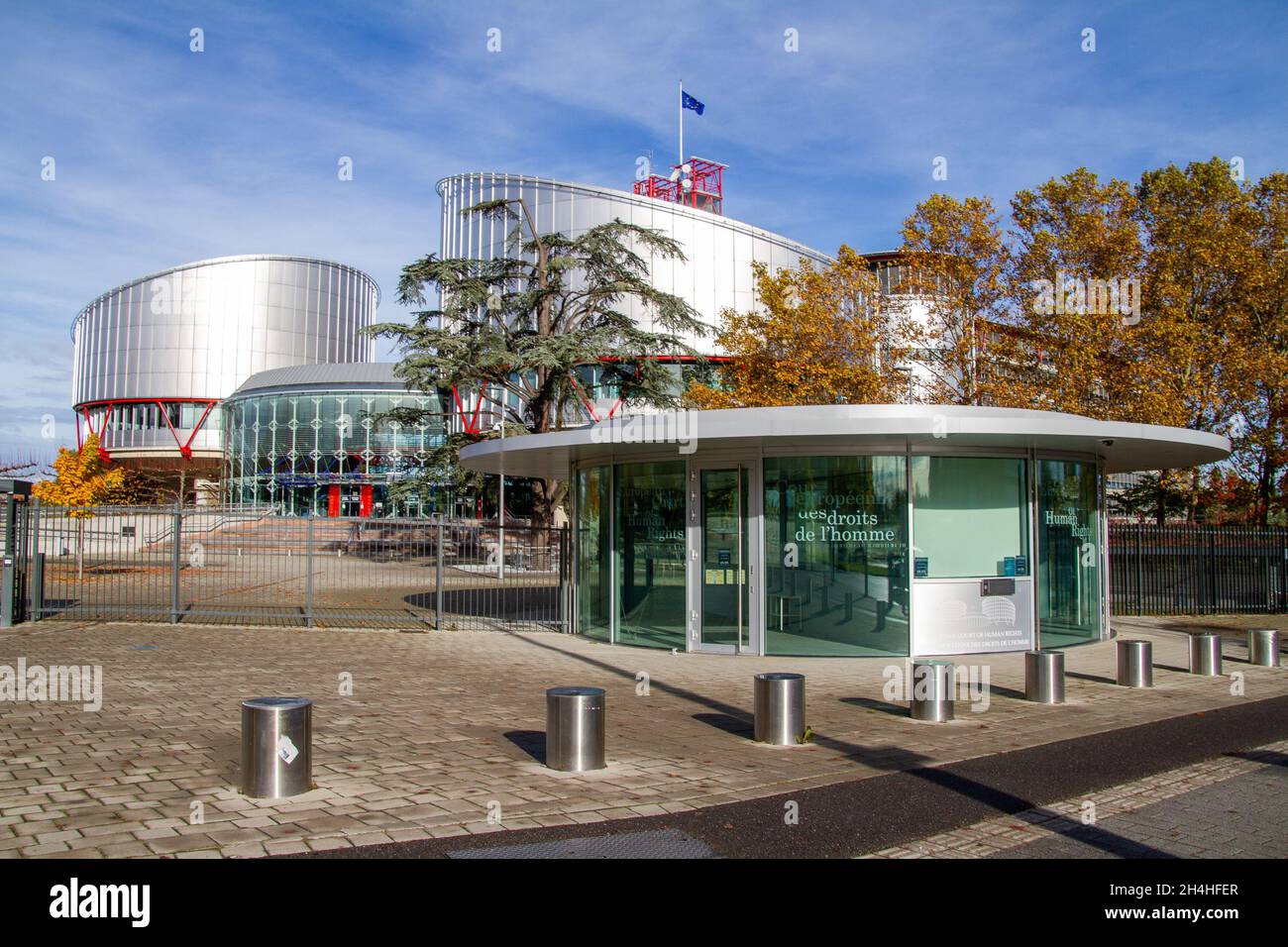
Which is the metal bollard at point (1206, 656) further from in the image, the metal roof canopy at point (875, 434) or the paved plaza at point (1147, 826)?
the paved plaza at point (1147, 826)

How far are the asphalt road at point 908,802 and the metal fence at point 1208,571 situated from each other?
15055 mm

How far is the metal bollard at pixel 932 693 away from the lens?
373 inches

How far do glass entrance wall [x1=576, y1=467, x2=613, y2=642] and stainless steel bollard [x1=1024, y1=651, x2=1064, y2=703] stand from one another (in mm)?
6825

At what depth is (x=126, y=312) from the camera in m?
79.9

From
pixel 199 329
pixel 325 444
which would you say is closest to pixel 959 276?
pixel 325 444

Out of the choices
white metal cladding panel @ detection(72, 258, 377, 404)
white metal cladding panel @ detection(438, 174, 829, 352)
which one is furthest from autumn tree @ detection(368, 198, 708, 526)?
white metal cladding panel @ detection(72, 258, 377, 404)

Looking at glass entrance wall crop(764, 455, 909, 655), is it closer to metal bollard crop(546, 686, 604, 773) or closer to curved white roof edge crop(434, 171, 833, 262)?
metal bollard crop(546, 686, 604, 773)

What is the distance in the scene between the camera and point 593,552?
16297 mm

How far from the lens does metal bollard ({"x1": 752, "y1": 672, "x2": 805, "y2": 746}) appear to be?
8391 millimetres

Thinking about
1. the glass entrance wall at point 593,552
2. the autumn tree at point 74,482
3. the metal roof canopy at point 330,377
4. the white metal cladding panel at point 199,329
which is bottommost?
the glass entrance wall at point 593,552

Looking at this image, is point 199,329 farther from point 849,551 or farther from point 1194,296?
point 849,551

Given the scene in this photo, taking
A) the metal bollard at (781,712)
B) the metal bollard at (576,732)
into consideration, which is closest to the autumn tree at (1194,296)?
the metal bollard at (781,712)
